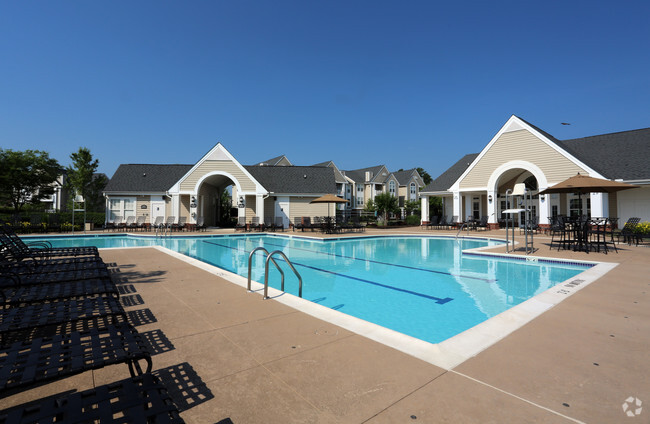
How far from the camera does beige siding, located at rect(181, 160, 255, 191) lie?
24031 mm

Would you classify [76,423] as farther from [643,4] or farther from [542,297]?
[643,4]

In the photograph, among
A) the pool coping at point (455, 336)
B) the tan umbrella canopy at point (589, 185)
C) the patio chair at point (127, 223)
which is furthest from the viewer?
the patio chair at point (127, 223)

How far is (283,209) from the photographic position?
2591 cm

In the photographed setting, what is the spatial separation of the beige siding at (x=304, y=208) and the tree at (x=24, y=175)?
2521 centimetres

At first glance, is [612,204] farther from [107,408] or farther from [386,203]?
[107,408]

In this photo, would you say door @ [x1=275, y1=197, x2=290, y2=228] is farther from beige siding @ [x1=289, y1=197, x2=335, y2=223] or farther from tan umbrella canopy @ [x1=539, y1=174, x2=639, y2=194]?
tan umbrella canopy @ [x1=539, y1=174, x2=639, y2=194]

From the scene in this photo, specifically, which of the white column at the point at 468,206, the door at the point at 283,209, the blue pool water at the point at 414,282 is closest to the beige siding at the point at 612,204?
the white column at the point at 468,206

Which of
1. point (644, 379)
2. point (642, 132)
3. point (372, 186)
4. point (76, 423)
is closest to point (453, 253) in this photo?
point (644, 379)

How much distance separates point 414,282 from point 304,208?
62.1 ft

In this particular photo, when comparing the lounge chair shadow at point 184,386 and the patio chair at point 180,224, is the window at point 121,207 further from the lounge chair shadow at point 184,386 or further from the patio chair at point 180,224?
the lounge chair shadow at point 184,386

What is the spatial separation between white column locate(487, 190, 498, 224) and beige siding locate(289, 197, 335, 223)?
1208cm

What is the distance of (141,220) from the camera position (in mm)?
24438

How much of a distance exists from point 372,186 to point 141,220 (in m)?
35.2

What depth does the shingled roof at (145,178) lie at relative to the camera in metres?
25.0
